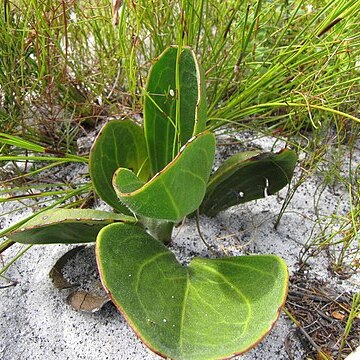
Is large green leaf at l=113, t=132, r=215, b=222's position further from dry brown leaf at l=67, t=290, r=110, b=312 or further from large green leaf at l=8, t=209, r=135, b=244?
dry brown leaf at l=67, t=290, r=110, b=312

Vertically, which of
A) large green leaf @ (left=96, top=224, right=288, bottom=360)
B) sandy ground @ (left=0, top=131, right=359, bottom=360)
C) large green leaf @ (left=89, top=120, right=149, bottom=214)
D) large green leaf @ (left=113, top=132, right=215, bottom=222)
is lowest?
sandy ground @ (left=0, top=131, right=359, bottom=360)

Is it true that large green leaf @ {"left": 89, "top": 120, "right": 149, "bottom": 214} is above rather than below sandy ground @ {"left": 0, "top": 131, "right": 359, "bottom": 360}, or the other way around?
above

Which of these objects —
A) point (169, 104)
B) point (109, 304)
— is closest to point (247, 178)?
point (169, 104)

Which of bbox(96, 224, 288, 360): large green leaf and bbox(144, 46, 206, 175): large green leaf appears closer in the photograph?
bbox(96, 224, 288, 360): large green leaf

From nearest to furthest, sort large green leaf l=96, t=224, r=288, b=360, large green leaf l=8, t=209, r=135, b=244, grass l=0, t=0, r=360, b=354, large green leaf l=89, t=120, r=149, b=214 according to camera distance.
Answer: large green leaf l=96, t=224, r=288, b=360
large green leaf l=8, t=209, r=135, b=244
large green leaf l=89, t=120, r=149, b=214
grass l=0, t=0, r=360, b=354

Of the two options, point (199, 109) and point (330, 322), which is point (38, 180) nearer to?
point (199, 109)

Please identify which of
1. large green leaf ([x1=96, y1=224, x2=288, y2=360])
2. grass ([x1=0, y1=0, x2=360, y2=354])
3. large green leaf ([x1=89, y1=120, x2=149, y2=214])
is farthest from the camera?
grass ([x1=0, y1=0, x2=360, y2=354])

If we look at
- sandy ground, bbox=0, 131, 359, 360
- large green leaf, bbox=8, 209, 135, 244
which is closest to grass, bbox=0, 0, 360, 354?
sandy ground, bbox=0, 131, 359, 360
